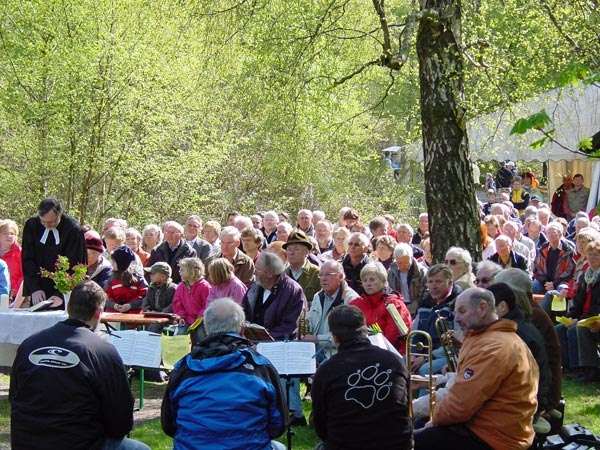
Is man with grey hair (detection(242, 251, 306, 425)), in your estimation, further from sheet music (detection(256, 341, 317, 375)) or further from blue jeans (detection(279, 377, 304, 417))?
sheet music (detection(256, 341, 317, 375))

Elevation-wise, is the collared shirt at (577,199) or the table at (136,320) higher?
the collared shirt at (577,199)

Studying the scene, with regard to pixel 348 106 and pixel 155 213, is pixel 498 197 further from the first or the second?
pixel 155 213

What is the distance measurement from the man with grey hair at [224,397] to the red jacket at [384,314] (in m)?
3.25

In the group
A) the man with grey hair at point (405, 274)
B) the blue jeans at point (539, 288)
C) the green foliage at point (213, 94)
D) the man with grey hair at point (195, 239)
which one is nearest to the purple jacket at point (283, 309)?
the man with grey hair at point (405, 274)

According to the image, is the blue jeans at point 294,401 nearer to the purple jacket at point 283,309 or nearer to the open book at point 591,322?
the purple jacket at point 283,309

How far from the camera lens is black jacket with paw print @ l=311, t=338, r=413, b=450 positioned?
5.88 metres

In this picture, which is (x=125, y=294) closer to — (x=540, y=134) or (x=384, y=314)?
(x=384, y=314)

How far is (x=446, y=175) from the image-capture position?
36.5 feet

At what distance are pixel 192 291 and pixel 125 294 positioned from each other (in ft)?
4.25

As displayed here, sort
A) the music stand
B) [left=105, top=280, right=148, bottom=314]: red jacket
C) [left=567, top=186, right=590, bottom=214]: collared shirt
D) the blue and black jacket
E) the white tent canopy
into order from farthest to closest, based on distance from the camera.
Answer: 1. [left=567, top=186, right=590, bottom=214]: collared shirt
2. the white tent canopy
3. [left=105, top=280, right=148, bottom=314]: red jacket
4. the music stand
5. the blue and black jacket

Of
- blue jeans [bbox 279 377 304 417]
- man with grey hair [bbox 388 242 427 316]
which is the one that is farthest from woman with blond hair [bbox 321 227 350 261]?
blue jeans [bbox 279 377 304 417]

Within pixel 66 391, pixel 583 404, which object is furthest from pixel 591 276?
pixel 66 391

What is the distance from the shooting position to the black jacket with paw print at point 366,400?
19.3 feet

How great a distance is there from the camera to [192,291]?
1090 cm
